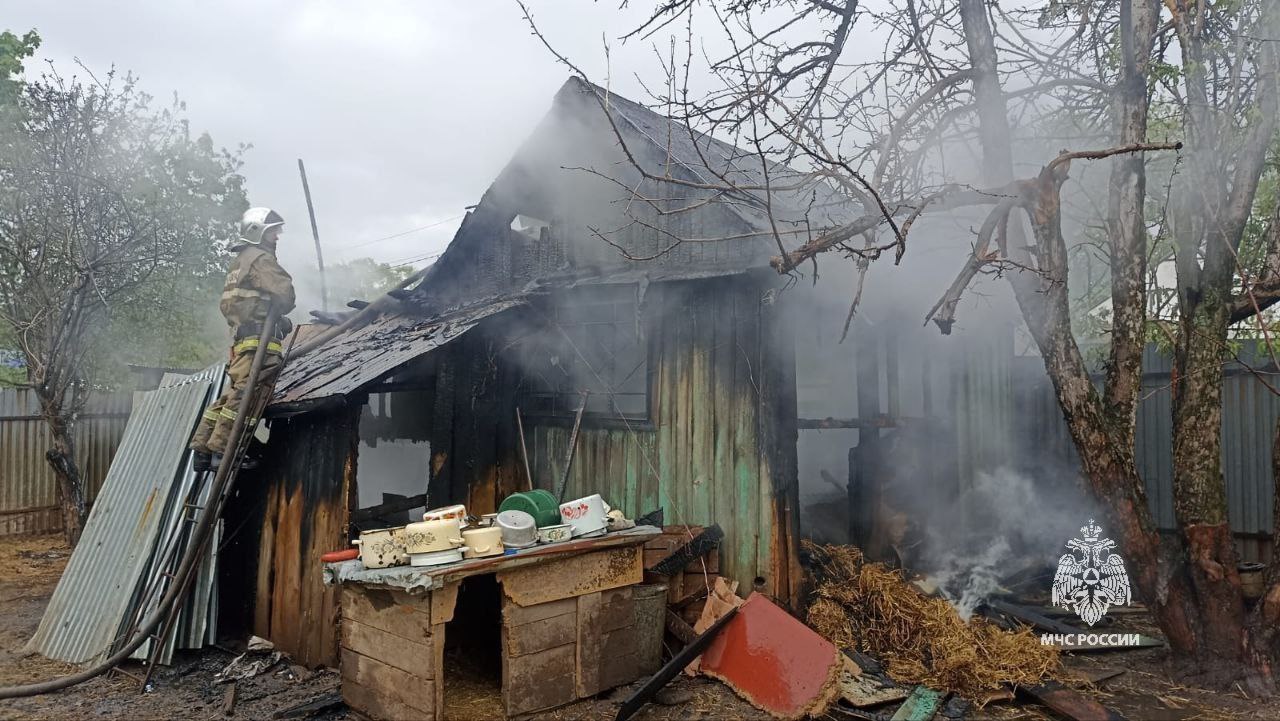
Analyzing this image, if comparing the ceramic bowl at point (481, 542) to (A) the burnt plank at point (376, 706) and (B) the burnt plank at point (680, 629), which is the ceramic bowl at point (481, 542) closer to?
(A) the burnt plank at point (376, 706)

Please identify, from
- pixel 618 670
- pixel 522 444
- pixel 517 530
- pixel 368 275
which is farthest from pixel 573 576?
pixel 368 275

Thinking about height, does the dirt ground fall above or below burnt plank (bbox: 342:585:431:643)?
below

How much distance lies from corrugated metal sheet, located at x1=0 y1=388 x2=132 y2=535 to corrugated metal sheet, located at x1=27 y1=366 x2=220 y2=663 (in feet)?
20.4

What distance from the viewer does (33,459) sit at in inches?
494

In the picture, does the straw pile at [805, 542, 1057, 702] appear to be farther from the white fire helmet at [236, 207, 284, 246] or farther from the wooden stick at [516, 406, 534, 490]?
the white fire helmet at [236, 207, 284, 246]

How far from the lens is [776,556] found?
619cm

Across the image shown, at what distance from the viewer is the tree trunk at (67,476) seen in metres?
11.5

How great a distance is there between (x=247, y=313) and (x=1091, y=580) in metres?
8.29

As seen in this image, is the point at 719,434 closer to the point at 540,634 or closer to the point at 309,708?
the point at 540,634

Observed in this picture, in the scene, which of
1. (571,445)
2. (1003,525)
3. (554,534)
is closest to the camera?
(554,534)

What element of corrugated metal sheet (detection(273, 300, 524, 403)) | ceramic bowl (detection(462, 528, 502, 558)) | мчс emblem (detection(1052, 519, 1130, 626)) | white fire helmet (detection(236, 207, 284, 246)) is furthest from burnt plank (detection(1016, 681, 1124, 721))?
white fire helmet (detection(236, 207, 284, 246))

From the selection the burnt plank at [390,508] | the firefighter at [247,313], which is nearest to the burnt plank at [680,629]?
the burnt plank at [390,508]

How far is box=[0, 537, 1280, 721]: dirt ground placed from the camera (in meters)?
5.08

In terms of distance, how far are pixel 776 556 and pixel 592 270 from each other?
11.6ft
